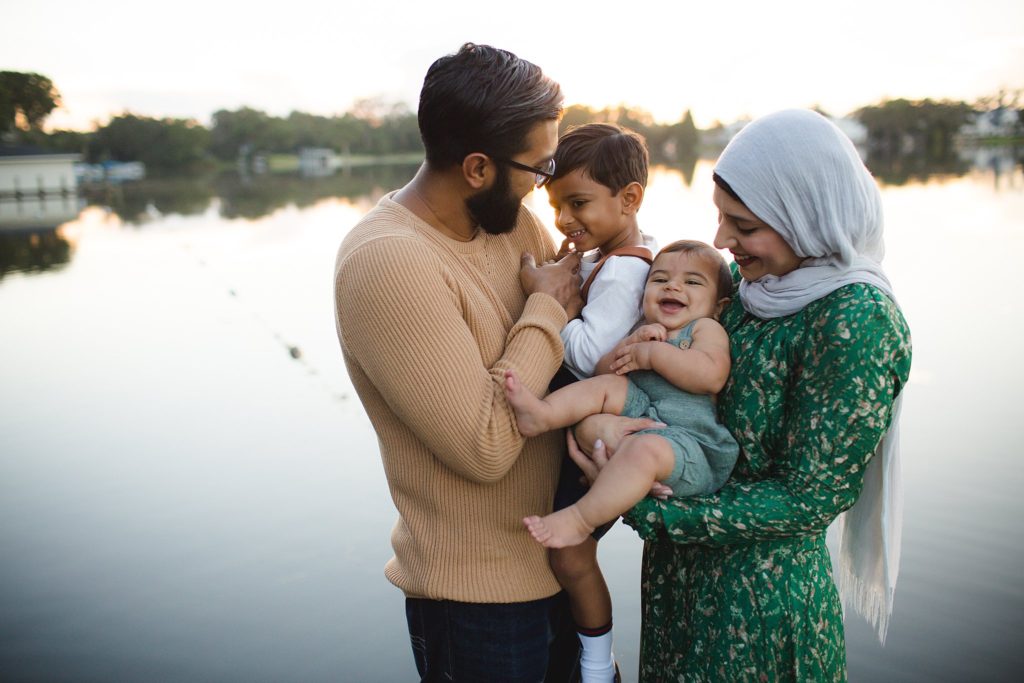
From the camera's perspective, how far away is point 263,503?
5.22 m

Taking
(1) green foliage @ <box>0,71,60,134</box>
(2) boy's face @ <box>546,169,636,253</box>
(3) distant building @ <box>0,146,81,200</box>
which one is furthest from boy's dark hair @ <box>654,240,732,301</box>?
(1) green foliage @ <box>0,71,60,134</box>

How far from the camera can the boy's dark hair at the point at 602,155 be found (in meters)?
2.02

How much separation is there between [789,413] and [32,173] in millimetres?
43036

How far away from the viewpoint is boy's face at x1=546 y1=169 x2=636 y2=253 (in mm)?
2028

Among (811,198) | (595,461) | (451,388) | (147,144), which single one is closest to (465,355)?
(451,388)

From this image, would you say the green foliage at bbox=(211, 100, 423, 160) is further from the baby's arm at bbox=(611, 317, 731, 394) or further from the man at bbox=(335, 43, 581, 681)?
the baby's arm at bbox=(611, 317, 731, 394)

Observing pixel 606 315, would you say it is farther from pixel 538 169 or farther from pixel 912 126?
pixel 912 126

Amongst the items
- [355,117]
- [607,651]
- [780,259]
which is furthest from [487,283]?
[355,117]

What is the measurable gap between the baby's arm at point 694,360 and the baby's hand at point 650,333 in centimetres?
3

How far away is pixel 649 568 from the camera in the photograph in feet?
6.30

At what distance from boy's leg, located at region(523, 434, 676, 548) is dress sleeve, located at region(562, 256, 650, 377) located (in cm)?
27

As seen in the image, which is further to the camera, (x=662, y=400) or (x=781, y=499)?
(x=662, y=400)

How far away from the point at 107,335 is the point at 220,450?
522 cm

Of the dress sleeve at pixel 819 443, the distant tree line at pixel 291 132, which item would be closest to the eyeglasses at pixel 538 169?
the dress sleeve at pixel 819 443
